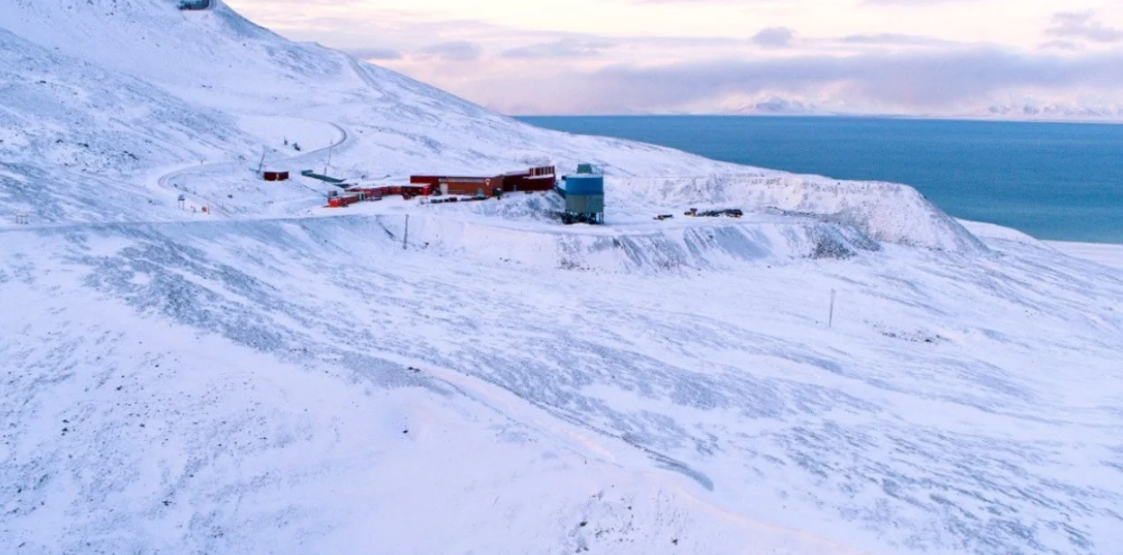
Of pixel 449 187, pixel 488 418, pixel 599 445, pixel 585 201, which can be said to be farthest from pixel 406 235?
pixel 599 445

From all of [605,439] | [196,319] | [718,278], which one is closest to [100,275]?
[196,319]

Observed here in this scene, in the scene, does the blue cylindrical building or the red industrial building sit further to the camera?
the red industrial building

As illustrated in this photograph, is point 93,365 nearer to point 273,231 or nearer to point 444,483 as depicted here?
point 444,483

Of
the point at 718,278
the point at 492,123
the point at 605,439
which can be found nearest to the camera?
the point at 605,439

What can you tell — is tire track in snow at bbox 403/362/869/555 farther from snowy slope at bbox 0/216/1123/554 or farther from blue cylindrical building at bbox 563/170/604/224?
blue cylindrical building at bbox 563/170/604/224

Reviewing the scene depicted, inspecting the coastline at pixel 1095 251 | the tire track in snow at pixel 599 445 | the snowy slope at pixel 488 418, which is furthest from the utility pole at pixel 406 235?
the coastline at pixel 1095 251

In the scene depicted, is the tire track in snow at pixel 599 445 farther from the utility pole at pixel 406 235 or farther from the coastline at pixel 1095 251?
the coastline at pixel 1095 251

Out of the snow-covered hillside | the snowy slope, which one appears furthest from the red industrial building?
the snowy slope

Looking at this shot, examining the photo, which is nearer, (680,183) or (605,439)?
(605,439)

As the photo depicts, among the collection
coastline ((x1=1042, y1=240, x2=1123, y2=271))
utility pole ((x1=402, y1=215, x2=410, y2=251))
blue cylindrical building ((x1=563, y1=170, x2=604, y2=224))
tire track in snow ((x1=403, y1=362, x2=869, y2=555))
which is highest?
blue cylindrical building ((x1=563, y1=170, x2=604, y2=224))
